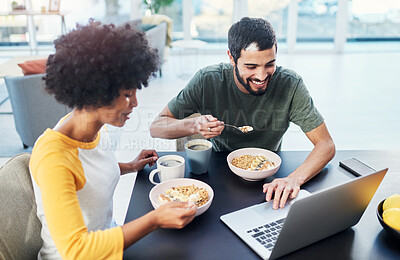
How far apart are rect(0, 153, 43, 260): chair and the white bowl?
0.37 m

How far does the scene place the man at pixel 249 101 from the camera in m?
1.49

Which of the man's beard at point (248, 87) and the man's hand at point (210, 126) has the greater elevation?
the man's beard at point (248, 87)

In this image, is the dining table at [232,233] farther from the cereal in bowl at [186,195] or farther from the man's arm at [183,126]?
the man's arm at [183,126]

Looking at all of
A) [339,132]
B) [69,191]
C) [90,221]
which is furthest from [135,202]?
[339,132]

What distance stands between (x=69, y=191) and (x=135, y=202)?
29cm

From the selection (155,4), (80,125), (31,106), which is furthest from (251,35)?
(155,4)

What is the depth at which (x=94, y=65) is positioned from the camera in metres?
0.96

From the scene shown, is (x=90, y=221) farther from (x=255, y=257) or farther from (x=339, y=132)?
(x=339, y=132)

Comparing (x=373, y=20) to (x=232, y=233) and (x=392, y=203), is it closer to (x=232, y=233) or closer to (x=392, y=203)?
(x=392, y=203)

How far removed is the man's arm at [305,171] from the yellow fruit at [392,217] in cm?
27

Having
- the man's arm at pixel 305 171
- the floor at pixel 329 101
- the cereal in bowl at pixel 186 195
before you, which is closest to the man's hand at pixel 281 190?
the man's arm at pixel 305 171

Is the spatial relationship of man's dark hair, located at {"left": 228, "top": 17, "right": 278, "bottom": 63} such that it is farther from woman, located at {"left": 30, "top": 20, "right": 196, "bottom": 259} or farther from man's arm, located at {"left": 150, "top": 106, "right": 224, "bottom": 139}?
woman, located at {"left": 30, "top": 20, "right": 196, "bottom": 259}

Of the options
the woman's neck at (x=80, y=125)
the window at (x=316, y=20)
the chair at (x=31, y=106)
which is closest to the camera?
the woman's neck at (x=80, y=125)

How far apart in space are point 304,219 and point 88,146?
2.12ft
